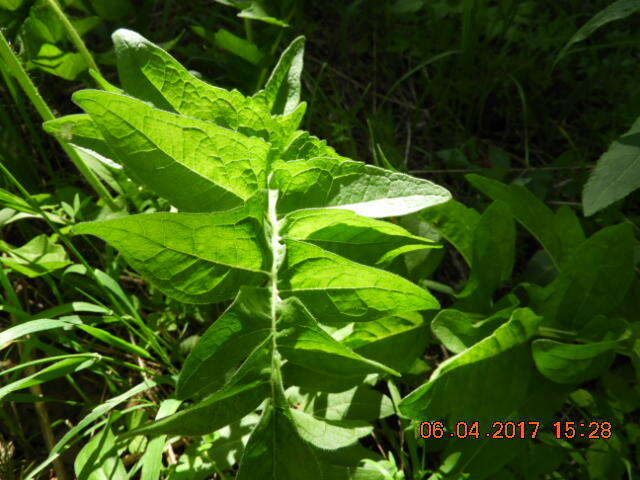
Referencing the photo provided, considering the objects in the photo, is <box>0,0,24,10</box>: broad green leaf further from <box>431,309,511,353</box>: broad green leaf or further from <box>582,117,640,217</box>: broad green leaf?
<box>582,117,640,217</box>: broad green leaf

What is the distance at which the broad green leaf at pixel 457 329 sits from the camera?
128 centimetres

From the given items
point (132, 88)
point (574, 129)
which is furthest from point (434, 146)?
point (132, 88)

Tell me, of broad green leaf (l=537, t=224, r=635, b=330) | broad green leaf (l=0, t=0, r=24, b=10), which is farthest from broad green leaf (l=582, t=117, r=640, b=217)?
broad green leaf (l=0, t=0, r=24, b=10)

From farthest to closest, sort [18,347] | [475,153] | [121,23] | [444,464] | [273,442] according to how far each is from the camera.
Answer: [475,153], [121,23], [18,347], [444,464], [273,442]

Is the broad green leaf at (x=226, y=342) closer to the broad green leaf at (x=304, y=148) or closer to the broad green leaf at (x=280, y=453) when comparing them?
the broad green leaf at (x=280, y=453)

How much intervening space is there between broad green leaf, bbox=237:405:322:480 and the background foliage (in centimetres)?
31

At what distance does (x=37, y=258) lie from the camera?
62.3 inches

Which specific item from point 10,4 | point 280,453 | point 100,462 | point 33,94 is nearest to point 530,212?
point 280,453

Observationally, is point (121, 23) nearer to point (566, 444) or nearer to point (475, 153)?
point (475, 153)

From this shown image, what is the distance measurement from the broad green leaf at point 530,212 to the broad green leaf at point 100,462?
1.18 metres

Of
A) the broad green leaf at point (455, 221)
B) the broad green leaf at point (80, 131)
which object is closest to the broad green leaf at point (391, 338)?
the broad green leaf at point (455, 221)

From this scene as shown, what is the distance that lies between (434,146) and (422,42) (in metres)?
0.46

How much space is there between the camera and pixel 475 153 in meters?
2.13
